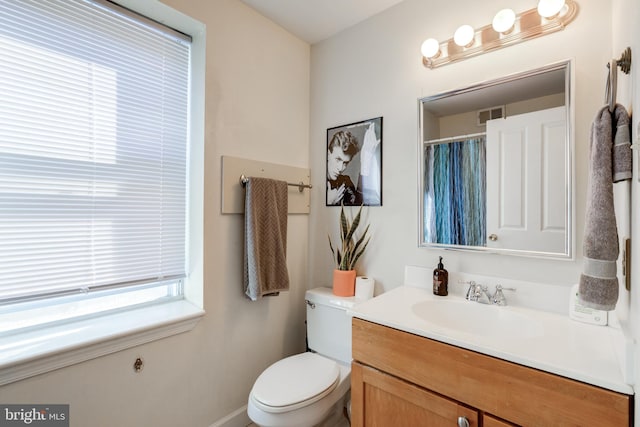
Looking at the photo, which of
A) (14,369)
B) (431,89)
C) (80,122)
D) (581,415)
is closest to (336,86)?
(431,89)

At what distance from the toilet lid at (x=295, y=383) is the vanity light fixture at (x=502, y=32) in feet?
5.40

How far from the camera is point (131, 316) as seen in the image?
1.41 metres

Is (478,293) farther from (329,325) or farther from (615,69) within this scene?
(615,69)

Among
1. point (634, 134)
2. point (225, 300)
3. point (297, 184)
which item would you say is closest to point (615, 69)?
point (634, 134)

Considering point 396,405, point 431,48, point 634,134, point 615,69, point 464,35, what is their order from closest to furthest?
1. point 634,134
2. point 615,69
3. point 396,405
4. point 464,35
5. point 431,48

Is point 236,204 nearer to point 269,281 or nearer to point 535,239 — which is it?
point 269,281

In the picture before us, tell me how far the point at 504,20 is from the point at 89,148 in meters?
1.90

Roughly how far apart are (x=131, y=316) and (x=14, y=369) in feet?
1.38

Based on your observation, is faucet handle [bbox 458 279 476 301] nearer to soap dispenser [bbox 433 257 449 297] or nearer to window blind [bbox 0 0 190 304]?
soap dispenser [bbox 433 257 449 297]

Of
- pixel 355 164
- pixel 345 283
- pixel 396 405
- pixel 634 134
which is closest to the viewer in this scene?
pixel 634 134

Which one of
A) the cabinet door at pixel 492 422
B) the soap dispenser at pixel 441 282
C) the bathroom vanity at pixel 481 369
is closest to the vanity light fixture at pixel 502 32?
the soap dispenser at pixel 441 282

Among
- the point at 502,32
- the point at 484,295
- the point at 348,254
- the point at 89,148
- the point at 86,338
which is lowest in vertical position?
the point at 86,338

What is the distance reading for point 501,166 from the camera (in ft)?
4.37

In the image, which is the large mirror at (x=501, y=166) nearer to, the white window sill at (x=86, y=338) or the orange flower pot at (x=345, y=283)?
the orange flower pot at (x=345, y=283)
